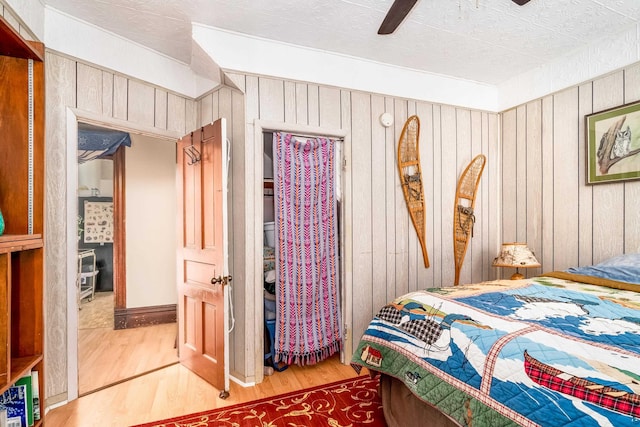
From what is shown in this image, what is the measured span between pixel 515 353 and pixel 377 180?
192cm

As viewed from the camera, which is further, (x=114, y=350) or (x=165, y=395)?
(x=114, y=350)

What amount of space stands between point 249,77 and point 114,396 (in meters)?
2.52

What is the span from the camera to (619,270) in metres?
2.19

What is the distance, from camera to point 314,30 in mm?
2477

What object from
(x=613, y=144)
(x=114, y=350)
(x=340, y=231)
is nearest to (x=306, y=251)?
(x=340, y=231)

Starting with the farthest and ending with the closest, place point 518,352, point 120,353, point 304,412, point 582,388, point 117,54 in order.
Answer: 1. point 120,353
2. point 117,54
3. point 304,412
4. point 518,352
5. point 582,388

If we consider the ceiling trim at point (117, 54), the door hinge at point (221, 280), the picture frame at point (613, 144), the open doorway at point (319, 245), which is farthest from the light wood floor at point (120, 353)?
the picture frame at point (613, 144)

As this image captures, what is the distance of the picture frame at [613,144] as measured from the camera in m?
2.50

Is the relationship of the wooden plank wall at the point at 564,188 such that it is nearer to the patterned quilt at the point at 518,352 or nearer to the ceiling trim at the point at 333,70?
the ceiling trim at the point at 333,70

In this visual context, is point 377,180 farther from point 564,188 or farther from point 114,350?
point 114,350

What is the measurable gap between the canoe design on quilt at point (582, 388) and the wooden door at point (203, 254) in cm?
185

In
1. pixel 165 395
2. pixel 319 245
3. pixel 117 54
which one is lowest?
pixel 165 395

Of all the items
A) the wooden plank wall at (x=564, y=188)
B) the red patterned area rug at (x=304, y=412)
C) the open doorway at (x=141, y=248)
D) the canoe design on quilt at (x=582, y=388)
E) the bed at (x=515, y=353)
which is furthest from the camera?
the open doorway at (x=141, y=248)

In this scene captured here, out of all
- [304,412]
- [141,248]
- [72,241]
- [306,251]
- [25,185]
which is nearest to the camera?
[25,185]
